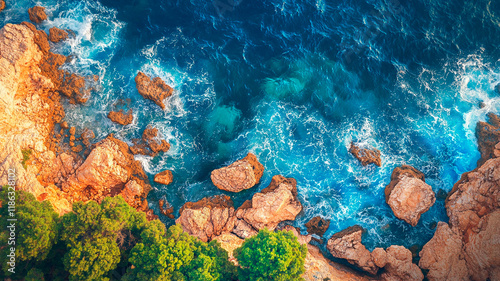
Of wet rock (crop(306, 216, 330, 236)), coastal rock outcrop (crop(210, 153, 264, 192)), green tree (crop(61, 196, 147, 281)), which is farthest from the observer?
coastal rock outcrop (crop(210, 153, 264, 192))

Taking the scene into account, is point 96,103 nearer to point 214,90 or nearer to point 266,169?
point 214,90

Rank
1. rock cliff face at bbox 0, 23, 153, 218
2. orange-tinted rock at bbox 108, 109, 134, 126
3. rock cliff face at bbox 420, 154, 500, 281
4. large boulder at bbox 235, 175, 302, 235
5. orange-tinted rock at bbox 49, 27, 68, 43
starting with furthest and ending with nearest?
orange-tinted rock at bbox 49, 27, 68, 43, orange-tinted rock at bbox 108, 109, 134, 126, large boulder at bbox 235, 175, 302, 235, rock cliff face at bbox 0, 23, 153, 218, rock cliff face at bbox 420, 154, 500, 281

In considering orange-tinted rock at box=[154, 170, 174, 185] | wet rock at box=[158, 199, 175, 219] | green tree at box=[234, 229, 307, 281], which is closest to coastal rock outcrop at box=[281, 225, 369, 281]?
green tree at box=[234, 229, 307, 281]

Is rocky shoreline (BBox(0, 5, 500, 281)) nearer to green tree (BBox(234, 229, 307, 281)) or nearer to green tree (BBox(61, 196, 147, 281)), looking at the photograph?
→ green tree (BBox(234, 229, 307, 281))

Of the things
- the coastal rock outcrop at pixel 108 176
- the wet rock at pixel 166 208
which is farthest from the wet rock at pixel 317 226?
the coastal rock outcrop at pixel 108 176

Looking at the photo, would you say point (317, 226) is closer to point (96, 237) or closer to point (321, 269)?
point (321, 269)

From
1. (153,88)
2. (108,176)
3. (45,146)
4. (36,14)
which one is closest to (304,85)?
(153,88)

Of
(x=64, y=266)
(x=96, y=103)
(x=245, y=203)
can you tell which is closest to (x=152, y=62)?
(x=96, y=103)
